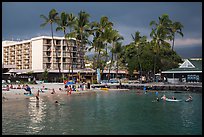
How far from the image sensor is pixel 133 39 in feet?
283

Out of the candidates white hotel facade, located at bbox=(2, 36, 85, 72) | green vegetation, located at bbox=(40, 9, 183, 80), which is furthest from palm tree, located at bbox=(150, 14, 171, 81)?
white hotel facade, located at bbox=(2, 36, 85, 72)

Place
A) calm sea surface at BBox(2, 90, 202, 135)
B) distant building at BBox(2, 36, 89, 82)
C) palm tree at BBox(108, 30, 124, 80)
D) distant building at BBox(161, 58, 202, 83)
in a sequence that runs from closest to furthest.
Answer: calm sea surface at BBox(2, 90, 202, 135)
distant building at BBox(161, 58, 202, 83)
palm tree at BBox(108, 30, 124, 80)
distant building at BBox(2, 36, 89, 82)

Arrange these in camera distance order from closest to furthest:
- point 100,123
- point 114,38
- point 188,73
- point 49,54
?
1. point 100,123
2. point 188,73
3. point 114,38
4. point 49,54

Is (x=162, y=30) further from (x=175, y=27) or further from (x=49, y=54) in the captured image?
(x=49, y=54)

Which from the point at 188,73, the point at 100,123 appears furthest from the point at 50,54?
the point at 100,123

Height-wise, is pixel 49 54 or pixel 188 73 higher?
pixel 49 54

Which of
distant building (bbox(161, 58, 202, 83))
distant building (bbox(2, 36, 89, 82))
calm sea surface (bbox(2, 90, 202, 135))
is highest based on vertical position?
distant building (bbox(2, 36, 89, 82))

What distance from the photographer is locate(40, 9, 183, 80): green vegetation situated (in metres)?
71.2

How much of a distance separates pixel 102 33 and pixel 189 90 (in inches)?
1093

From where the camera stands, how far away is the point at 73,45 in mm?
108812

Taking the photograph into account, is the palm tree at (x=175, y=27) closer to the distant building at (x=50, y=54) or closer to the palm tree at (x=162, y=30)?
the palm tree at (x=162, y=30)

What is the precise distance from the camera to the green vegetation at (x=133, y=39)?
71250 mm

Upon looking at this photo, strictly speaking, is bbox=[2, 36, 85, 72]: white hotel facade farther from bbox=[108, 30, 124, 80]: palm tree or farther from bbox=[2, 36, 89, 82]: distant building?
bbox=[108, 30, 124, 80]: palm tree

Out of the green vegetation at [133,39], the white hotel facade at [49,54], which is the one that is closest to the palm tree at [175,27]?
the green vegetation at [133,39]
